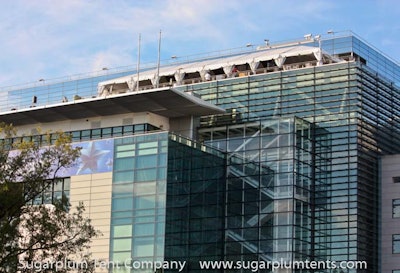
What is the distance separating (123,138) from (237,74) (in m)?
14.4

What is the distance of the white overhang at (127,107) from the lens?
7319cm

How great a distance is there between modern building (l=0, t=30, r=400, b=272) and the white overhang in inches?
4.9

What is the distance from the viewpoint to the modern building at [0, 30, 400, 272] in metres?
69.2

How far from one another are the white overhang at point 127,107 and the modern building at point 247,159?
123 millimetres

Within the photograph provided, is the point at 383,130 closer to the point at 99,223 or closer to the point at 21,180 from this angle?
the point at 99,223

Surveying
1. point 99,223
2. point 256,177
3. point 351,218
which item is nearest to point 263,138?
point 256,177

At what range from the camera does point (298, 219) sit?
72.1 meters

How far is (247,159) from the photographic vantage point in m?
74.3

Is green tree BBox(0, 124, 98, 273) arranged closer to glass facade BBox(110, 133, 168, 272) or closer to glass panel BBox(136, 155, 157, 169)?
glass facade BBox(110, 133, 168, 272)

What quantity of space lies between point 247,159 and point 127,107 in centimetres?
1012

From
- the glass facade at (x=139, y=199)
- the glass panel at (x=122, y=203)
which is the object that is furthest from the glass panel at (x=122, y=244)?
the glass panel at (x=122, y=203)

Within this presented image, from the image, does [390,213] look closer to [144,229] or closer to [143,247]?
[144,229]

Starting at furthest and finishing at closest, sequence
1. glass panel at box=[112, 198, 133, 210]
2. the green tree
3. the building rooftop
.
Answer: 1. the building rooftop
2. glass panel at box=[112, 198, 133, 210]
3. the green tree

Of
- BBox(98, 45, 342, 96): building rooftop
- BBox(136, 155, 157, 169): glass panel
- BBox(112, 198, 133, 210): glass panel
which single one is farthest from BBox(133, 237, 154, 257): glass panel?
BBox(98, 45, 342, 96): building rooftop
